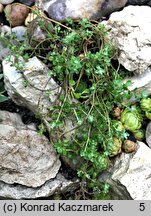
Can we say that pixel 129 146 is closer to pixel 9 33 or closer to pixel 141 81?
pixel 141 81

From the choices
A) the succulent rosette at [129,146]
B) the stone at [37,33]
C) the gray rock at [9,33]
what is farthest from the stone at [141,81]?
the gray rock at [9,33]

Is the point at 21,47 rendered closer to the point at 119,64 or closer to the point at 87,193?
the point at 119,64

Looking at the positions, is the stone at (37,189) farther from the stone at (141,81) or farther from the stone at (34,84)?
the stone at (141,81)

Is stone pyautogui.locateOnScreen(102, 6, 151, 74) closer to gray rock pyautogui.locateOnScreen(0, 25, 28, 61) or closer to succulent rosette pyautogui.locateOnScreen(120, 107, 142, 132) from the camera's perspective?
succulent rosette pyautogui.locateOnScreen(120, 107, 142, 132)

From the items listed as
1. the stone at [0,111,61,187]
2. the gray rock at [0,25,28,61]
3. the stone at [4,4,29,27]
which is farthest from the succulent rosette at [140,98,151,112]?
the stone at [4,4,29,27]

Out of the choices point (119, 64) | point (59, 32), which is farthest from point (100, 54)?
point (59, 32)
